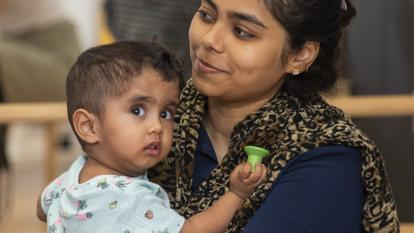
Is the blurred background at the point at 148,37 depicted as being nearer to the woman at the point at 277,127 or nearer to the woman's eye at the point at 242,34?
the woman at the point at 277,127

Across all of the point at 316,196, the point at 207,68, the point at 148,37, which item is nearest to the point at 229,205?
the point at 316,196

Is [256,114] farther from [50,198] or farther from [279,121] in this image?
[50,198]

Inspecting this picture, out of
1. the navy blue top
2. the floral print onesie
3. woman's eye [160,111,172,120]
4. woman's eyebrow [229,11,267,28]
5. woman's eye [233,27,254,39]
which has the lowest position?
the floral print onesie

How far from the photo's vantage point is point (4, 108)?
2.72 m

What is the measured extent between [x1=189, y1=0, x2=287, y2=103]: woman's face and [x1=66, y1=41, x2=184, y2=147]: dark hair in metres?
0.08

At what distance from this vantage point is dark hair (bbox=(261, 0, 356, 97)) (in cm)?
156

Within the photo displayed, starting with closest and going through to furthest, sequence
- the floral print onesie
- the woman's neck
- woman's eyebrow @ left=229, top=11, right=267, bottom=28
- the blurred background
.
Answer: the floral print onesie
woman's eyebrow @ left=229, top=11, right=267, bottom=28
the woman's neck
the blurred background

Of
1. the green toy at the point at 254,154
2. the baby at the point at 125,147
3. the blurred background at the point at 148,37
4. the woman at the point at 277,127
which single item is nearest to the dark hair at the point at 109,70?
the baby at the point at 125,147

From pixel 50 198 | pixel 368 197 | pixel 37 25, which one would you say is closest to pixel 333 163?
pixel 368 197

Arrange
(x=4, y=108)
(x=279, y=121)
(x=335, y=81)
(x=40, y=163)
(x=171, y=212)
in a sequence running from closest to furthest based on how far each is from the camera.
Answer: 1. (x=171, y=212)
2. (x=279, y=121)
3. (x=335, y=81)
4. (x=4, y=108)
5. (x=40, y=163)

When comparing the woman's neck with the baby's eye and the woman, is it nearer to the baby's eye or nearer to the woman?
the woman

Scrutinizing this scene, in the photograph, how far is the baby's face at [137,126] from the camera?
1.49 meters

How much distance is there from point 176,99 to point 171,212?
229mm

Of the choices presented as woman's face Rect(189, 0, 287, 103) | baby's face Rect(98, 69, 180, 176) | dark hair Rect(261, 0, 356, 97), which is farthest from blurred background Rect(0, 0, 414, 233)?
baby's face Rect(98, 69, 180, 176)
